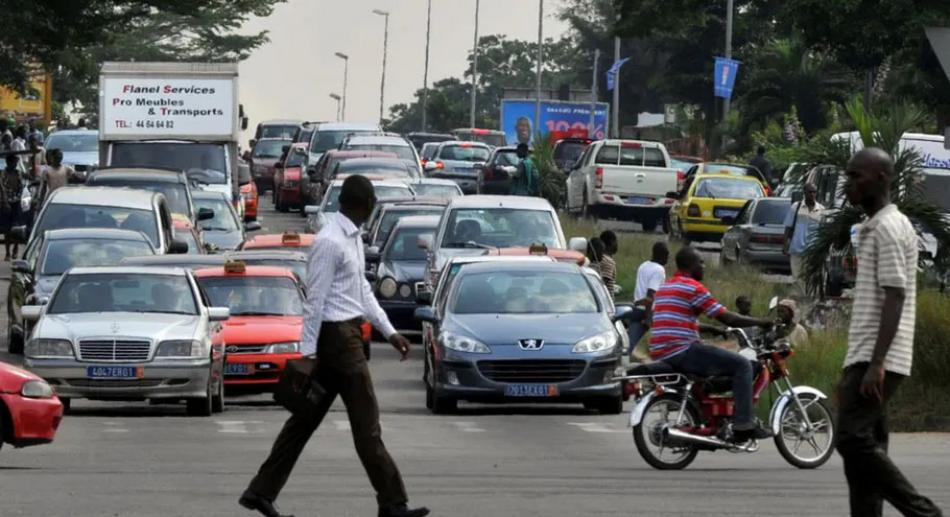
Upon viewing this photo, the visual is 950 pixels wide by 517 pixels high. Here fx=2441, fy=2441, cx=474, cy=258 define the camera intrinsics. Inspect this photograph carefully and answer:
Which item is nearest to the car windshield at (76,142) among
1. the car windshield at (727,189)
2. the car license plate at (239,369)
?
the car windshield at (727,189)

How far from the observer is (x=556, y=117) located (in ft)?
303

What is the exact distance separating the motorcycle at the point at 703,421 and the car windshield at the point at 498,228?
13.9 meters

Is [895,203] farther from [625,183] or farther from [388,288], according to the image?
[625,183]

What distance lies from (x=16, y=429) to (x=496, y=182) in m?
29.2

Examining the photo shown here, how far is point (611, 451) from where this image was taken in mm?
17938

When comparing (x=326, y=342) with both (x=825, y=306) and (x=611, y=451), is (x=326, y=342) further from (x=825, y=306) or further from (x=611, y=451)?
(x=825, y=306)

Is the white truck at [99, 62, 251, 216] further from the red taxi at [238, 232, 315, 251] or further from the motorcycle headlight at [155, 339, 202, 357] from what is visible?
the motorcycle headlight at [155, 339, 202, 357]

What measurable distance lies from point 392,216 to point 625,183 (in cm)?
1623

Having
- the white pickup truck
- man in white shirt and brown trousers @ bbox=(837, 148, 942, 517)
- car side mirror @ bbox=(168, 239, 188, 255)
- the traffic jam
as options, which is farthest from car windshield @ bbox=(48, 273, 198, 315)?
the white pickup truck

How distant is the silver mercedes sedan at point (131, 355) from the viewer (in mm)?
21641

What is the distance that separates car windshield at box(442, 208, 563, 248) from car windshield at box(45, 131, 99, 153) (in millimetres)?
22646

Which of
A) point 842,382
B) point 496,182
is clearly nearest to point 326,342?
point 842,382

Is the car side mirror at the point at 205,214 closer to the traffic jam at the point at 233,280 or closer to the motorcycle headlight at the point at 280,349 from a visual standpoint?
the traffic jam at the point at 233,280

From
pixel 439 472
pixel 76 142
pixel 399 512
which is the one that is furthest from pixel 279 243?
pixel 399 512
